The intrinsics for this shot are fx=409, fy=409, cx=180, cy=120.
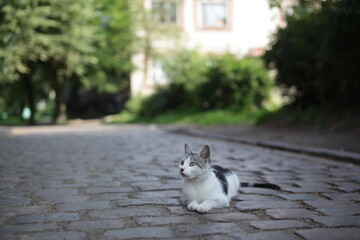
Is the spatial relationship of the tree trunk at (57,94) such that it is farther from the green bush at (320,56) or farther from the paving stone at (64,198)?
the paving stone at (64,198)

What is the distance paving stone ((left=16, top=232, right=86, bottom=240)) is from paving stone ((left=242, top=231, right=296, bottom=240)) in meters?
1.21

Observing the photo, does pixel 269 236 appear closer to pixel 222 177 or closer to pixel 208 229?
pixel 208 229

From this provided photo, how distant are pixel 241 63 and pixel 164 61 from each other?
22.1ft

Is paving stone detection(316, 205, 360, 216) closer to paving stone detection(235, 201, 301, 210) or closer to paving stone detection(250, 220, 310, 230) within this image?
paving stone detection(235, 201, 301, 210)

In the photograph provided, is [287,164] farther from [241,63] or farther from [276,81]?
[241,63]

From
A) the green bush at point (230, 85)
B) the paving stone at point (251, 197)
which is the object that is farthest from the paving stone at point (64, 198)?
the green bush at point (230, 85)

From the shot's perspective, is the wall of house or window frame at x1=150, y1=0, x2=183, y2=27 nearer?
the wall of house

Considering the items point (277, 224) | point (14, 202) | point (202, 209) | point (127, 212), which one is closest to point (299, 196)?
point (277, 224)

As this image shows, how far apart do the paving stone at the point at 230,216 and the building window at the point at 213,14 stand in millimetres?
26792

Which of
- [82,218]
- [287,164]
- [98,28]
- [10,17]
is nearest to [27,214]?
[82,218]

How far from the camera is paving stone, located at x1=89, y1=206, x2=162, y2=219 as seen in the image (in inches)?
139

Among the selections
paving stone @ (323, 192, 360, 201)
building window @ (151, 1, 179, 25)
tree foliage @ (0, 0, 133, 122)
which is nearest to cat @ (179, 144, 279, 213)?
paving stone @ (323, 192, 360, 201)

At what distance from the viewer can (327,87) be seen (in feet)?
40.0

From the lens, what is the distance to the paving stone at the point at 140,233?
294cm
